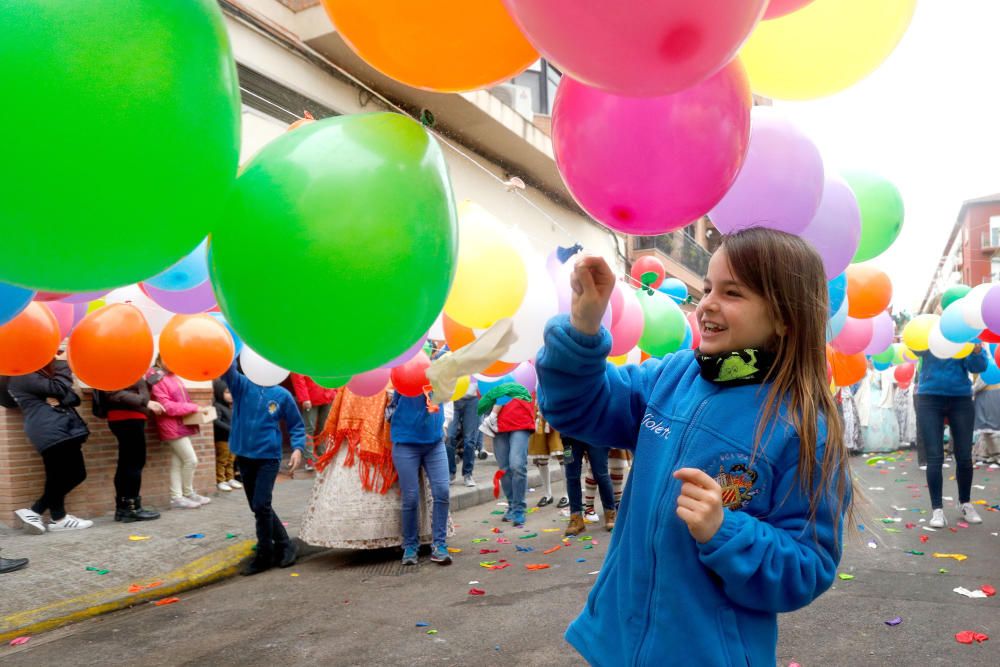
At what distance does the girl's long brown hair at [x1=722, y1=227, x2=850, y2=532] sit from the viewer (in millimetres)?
1580

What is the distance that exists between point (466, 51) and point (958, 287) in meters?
6.38

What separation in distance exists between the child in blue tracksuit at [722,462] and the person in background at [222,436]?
7.45m

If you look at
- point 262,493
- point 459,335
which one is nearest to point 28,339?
A: point 459,335

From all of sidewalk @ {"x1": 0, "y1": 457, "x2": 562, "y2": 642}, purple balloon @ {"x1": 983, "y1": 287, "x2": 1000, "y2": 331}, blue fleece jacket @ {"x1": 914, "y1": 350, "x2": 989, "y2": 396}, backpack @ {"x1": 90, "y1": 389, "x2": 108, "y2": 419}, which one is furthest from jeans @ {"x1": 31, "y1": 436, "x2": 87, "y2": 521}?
blue fleece jacket @ {"x1": 914, "y1": 350, "x2": 989, "y2": 396}

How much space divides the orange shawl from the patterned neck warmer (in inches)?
176

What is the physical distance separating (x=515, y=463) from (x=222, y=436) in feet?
12.2

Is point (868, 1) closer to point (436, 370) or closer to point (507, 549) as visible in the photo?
point (436, 370)

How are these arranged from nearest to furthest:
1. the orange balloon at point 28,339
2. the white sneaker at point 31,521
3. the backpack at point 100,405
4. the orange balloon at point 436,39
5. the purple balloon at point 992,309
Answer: the orange balloon at point 436,39 → the orange balloon at point 28,339 → the purple balloon at point 992,309 → the white sneaker at point 31,521 → the backpack at point 100,405

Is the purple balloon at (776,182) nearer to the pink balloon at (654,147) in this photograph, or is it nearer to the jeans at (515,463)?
the pink balloon at (654,147)

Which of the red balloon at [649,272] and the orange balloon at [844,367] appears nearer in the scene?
the orange balloon at [844,367]

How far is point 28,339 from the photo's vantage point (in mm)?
2781

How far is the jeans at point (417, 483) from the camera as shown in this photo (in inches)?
229

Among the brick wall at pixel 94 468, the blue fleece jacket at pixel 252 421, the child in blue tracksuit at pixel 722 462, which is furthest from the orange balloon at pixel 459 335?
the brick wall at pixel 94 468

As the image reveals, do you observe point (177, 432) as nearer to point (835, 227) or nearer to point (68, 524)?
point (68, 524)
